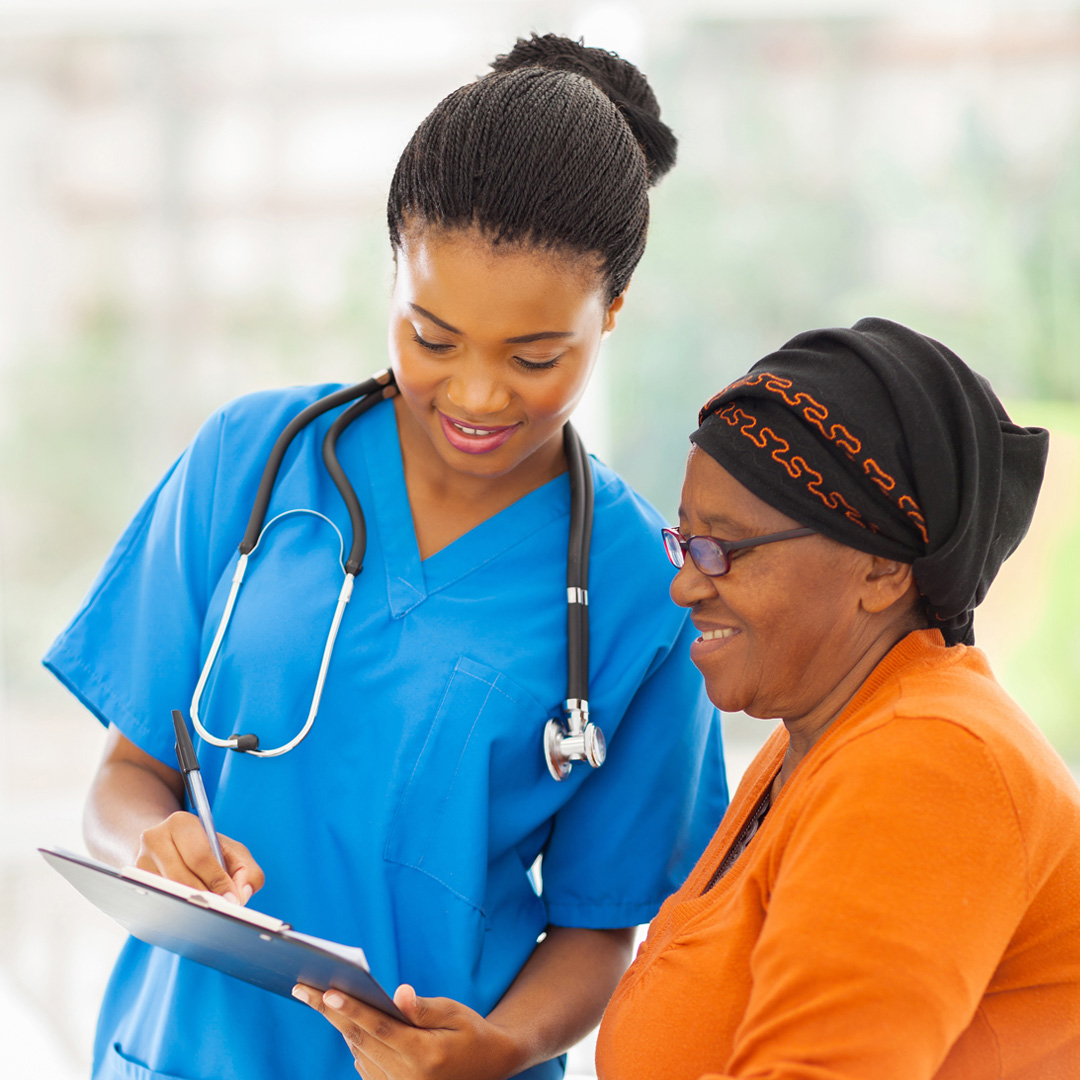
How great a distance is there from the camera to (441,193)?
112 cm

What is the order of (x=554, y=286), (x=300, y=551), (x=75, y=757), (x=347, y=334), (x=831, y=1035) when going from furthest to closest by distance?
(x=75, y=757)
(x=347, y=334)
(x=300, y=551)
(x=554, y=286)
(x=831, y=1035)

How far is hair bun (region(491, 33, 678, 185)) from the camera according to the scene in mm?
1259

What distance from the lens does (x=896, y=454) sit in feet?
3.08

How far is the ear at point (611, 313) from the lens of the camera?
4.04ft

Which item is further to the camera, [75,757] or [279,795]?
[75,757]

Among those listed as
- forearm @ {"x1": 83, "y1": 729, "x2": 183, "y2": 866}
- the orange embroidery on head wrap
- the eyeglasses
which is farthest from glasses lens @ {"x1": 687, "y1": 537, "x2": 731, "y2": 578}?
forearm @ {"x1": 83, "y1": 729, "x2": 183, "y2": 866}

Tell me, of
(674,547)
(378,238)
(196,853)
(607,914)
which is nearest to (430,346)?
(674,547)

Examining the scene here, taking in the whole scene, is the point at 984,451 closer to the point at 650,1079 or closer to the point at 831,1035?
the point at 831,1035

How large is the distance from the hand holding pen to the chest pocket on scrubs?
16 cm

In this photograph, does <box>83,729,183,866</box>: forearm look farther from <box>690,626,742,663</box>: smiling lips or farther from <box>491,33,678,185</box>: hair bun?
<box>491,33,678,185</box>: hair bun

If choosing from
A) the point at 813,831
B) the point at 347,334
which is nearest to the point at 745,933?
the point at 813,831

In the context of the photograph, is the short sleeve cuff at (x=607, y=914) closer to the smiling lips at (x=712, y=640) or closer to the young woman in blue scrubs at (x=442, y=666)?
the young woman in blue scrubs at (x=442, y=666)

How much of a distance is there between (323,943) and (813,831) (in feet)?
1.23

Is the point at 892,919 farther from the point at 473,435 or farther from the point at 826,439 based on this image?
A: the point at 473,435
